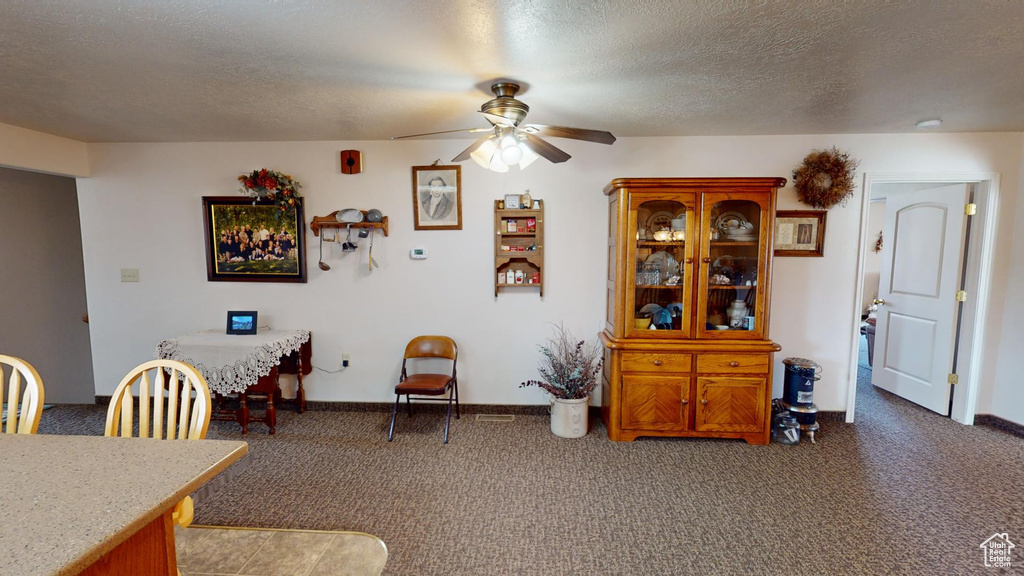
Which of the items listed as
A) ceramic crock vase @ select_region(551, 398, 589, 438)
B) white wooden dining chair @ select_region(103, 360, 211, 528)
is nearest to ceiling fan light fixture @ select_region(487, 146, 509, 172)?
white wooden dining chair @ select_region(103, 360, 211, 528)

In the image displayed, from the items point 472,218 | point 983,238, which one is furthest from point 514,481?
point 983,238

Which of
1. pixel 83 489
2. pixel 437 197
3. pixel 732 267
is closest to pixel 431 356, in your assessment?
pixel 437 197

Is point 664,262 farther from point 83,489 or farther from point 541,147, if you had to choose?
point 83,489

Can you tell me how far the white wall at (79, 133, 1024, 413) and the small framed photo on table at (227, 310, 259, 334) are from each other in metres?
0.22

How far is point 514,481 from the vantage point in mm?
2564

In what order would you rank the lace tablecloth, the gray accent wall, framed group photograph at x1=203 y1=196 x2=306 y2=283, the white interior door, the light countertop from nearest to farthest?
the light countertop
the lace tablecloth
the white interior door
framed group photograph at x1=203 y1=196 x2=306 y2=283
the gray accent wall

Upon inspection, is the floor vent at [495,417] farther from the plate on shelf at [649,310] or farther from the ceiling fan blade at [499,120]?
the ceiling fan blade at [499,120]

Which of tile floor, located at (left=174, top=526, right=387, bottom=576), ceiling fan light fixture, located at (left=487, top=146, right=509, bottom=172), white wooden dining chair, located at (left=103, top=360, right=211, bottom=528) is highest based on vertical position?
ceiling fan light fixture, located at (left=487, top=146, right=509, bottom=172)

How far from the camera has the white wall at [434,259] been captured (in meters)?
3.23

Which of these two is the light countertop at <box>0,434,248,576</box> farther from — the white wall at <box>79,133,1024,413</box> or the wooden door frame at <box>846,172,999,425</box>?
the wooden door frame at <box>846,172,999,425</box>

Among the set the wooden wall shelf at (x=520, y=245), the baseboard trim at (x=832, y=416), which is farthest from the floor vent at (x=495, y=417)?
the baseboard trim at (x=832, y=416)

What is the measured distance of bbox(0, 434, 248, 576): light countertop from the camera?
786 millimetres

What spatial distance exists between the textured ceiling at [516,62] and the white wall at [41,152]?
0.63ft

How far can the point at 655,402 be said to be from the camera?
9.88ft
